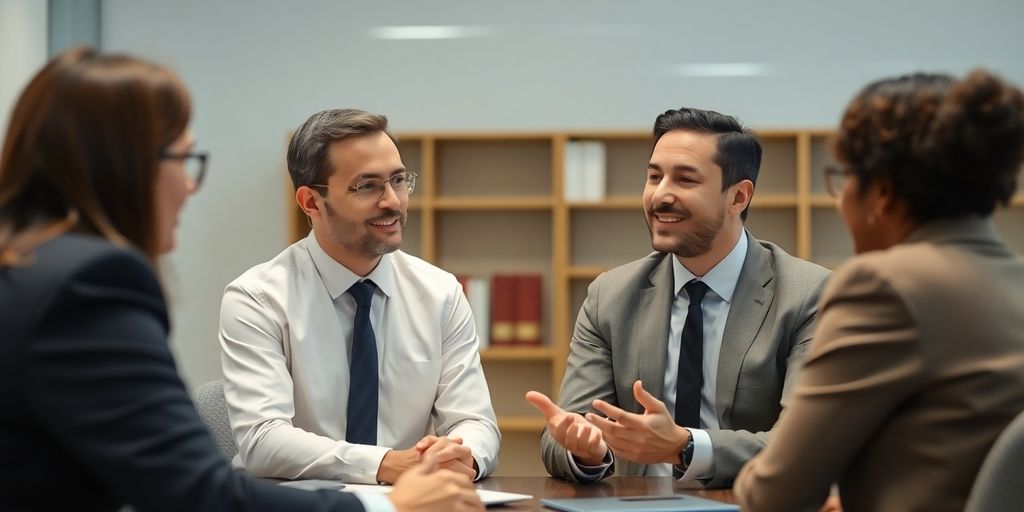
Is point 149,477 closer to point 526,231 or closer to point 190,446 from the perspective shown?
point 190,446

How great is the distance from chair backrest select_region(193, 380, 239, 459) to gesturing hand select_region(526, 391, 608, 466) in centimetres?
75

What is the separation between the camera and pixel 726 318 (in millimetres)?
2670

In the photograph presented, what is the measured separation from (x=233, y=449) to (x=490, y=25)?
3.59 meters

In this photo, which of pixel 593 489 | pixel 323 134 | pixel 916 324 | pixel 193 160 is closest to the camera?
pixel 916 324

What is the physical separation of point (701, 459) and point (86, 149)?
4.53 feet

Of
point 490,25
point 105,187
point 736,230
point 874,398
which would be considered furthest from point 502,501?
point 490,25

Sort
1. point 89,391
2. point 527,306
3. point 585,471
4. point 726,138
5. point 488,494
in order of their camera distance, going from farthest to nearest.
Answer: point 527,306 < point 726,138 < point 585,471 < point 488,494 < point 89,391

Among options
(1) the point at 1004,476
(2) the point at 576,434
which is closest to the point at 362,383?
(2) the point at 576,434

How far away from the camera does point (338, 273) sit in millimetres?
2656

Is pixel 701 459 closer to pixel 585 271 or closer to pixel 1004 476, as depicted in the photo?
pixel 1004 476

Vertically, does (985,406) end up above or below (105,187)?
below

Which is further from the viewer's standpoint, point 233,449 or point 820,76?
point 820,76

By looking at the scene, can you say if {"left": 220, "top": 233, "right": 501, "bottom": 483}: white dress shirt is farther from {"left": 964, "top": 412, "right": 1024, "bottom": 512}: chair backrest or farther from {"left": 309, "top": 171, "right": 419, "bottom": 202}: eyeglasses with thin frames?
{"left": 964, "top": 412, "right": 1024, "bottom": 512}: chair backrest

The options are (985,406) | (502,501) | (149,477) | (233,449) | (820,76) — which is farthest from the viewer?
(820,76)
